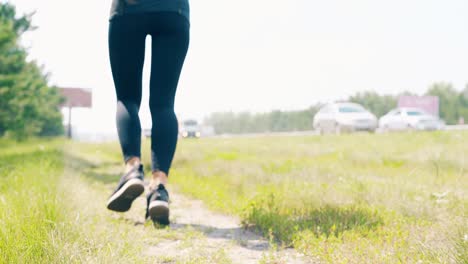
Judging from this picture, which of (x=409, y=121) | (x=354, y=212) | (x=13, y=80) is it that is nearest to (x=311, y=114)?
(x=409, y=121)

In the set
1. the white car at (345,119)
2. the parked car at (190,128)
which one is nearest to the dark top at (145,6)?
the white car at (345,119)

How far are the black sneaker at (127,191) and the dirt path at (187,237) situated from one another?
134mm

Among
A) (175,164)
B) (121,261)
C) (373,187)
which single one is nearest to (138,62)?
(121,261)

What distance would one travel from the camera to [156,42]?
284 centimetres

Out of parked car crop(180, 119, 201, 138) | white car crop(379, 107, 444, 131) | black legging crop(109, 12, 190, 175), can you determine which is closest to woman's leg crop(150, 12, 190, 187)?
black legging crop(109, 12, 190, 175)

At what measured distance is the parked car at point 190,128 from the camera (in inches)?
1255

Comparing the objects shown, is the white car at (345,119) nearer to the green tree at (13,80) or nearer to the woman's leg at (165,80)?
the green tree at (13,80)

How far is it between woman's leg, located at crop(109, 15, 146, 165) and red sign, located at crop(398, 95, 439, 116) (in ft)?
134

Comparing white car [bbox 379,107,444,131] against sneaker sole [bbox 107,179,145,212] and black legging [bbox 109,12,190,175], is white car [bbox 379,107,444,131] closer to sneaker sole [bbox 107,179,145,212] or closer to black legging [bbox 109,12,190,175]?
black legging [bbox 109,12,190,175]

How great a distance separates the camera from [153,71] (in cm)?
286

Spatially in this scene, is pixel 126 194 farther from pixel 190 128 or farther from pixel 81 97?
pixel 81 97

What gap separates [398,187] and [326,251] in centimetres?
167

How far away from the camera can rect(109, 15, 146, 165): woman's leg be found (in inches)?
110

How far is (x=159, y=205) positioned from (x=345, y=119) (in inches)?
696
